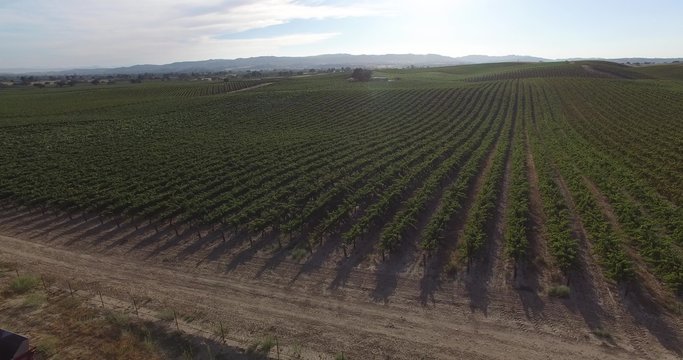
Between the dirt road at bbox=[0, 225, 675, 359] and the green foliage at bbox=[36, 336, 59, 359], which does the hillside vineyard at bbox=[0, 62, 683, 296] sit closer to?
the dirt road at bbox=[0, 225, 675, 359]

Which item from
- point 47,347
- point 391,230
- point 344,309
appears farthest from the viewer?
point 391,230

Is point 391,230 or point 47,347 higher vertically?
point 391,230

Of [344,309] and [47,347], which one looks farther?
[344,309]

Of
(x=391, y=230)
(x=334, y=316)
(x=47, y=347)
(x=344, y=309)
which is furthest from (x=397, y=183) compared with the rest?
(x=47, y=347)

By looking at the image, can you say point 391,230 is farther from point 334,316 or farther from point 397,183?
point 397,183

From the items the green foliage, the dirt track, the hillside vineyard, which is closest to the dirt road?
the dirt track

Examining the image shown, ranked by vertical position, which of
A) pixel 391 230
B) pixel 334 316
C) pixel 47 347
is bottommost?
pixel 334 316

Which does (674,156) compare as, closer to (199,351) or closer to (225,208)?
(225,208)

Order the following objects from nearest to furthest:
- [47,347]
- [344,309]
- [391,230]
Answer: [47,347] → [344,309] → [391,230]

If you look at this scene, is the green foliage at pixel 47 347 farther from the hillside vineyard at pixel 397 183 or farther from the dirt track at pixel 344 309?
the hillside vineyard at pixel 397 183
